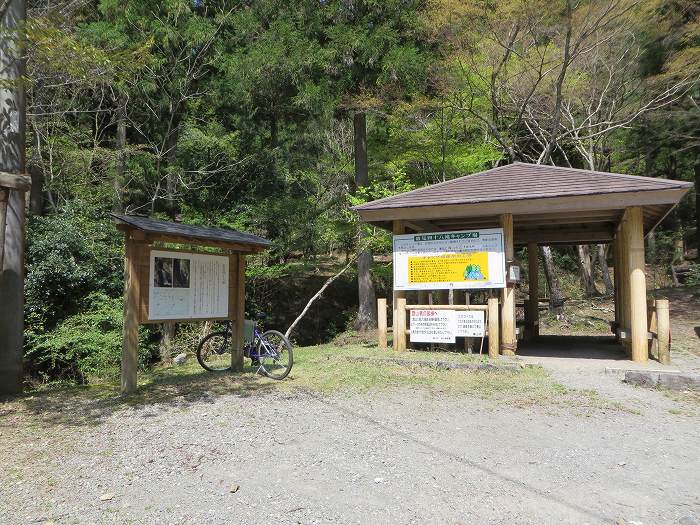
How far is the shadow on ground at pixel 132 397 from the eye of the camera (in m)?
5.16

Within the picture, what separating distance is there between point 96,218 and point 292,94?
6484 millimetres

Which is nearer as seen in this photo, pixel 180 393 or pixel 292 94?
pixel 180 393

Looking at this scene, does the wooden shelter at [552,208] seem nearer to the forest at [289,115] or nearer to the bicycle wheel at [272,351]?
the forest at [289,115]

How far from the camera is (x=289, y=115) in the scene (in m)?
17.4

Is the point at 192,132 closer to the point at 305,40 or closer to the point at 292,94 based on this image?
the point at 292,94

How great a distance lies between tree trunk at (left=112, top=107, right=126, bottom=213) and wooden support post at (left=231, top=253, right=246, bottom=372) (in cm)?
819

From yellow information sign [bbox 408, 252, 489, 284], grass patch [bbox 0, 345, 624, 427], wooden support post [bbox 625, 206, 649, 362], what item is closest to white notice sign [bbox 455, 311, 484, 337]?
grass patch [bbox 0, 345, 624, 427]

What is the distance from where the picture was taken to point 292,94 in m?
13.9

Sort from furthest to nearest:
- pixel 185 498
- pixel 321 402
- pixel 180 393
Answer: pixel 180 393
pixel 321 402
pixel 185 498

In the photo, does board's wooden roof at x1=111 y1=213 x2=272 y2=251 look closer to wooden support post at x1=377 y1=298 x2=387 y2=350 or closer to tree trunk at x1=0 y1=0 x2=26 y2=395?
tree trunk at x1=0 y1=0 x2=26 y2=395

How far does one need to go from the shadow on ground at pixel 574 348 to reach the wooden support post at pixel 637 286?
3.11 feet

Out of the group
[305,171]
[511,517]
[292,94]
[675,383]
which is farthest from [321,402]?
[305,171]

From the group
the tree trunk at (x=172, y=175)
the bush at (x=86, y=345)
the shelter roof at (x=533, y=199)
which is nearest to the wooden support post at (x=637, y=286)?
the shelter roof at (x=533, y=199)

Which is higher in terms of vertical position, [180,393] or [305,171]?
[305,171]
